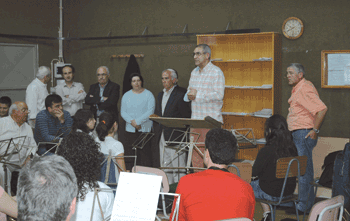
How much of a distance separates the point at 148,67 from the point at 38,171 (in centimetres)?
562

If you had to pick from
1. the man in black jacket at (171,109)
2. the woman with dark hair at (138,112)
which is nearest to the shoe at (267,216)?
the man in black jacket at (171,109)

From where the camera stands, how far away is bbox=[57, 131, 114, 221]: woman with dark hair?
2023mm

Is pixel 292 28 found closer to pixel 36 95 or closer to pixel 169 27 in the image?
pixel 169 27

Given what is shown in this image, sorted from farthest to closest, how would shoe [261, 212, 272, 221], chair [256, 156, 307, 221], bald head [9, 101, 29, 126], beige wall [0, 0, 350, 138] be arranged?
beige wall [0, 0, 350, 138], bald head [9, 101, 29, 126], shoe [261, 212, 272, 221], chair [256, 156, 307, 221]

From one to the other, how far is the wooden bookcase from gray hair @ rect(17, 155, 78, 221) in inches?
170

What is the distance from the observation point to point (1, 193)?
1866 millimetres

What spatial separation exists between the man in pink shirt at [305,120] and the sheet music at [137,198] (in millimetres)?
2842

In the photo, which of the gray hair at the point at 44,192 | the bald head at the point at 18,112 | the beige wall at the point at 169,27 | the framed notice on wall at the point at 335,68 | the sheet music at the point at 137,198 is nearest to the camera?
the gray hair at the point at 44,192

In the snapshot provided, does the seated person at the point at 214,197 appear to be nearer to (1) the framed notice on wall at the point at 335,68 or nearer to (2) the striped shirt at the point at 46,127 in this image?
(2) the striped shirt at the point at 46,127

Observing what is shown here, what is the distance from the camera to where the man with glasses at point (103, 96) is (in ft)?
18.0

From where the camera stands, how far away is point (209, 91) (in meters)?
4.38

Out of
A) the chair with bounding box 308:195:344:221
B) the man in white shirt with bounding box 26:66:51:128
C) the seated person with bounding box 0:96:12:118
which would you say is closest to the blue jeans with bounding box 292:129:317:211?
the chair with bounding box 308:195:344:221

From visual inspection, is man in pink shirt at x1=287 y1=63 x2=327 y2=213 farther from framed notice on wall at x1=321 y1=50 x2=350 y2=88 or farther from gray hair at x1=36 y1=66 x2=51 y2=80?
gray hair at x1=36 y1=66 x2=51 y2=80

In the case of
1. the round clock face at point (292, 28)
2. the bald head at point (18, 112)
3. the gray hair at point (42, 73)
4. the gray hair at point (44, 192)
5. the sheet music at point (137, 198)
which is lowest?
the sheet music at point (137, 198)
